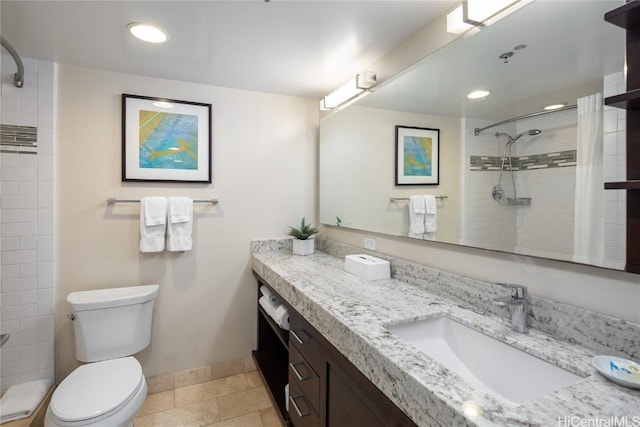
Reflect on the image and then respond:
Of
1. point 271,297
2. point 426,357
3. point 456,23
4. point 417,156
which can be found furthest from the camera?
point 271,297

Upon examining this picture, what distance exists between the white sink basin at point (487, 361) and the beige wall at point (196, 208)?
5.18 ft

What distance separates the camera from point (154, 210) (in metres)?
2.07

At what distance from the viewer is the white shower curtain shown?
926mm

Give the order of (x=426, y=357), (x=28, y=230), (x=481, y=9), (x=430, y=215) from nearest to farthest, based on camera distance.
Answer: (x=426, y=357) < (x=481, y=9) < (x=430, y=215) < (x=28, y=230)

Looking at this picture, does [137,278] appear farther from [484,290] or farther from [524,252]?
[524,252]

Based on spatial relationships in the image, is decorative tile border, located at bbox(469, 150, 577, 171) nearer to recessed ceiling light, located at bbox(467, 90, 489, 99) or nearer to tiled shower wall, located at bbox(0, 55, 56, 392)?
recessed ceiling light, located at bbox(467, 90, 489, 99)

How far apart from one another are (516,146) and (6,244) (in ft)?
8.82

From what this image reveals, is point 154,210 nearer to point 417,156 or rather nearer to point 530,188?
point 417,156

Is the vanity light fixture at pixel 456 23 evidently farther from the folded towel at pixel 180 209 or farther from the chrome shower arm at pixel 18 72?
the chrome shower arm at pixel 18 72

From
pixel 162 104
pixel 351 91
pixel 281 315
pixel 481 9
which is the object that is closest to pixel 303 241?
pixel 281 315

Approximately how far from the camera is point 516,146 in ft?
3.68

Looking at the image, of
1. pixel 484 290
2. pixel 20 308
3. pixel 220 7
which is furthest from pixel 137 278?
pixel 484 290

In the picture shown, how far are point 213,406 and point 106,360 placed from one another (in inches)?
28.4

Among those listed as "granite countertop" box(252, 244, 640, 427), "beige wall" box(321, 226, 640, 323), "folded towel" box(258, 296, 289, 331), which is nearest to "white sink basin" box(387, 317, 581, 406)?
"granite countertop" box(252, 244, 640, 427)
